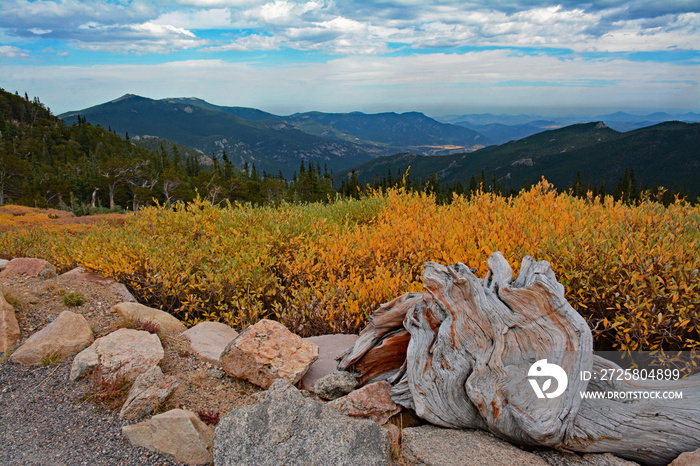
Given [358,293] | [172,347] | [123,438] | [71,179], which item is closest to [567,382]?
[358,293]

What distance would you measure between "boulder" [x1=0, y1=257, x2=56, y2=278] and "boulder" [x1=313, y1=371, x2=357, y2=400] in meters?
5.62

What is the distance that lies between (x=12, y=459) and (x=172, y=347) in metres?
2.08

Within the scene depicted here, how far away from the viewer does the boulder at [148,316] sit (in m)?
6.20

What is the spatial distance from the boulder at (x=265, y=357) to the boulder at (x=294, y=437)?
97 cm

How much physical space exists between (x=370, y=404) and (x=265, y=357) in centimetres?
146

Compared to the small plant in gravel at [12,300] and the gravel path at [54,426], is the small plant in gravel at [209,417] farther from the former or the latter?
the small plant in gravel at [12,300]

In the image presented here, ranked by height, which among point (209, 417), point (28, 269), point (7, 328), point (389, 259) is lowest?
point (209, 417)

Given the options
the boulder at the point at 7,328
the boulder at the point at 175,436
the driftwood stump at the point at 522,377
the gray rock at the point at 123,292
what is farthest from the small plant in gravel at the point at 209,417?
the gray rock at the point at 123,292

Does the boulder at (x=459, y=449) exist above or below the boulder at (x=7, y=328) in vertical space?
below

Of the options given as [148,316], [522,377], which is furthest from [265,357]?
[522,377]

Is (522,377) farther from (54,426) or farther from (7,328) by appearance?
(7,328)

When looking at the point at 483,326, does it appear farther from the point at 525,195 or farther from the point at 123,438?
the point at 525,195

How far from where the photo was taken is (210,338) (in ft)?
20.1

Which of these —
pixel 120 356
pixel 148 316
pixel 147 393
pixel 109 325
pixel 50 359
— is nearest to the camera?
pixel 147 393
